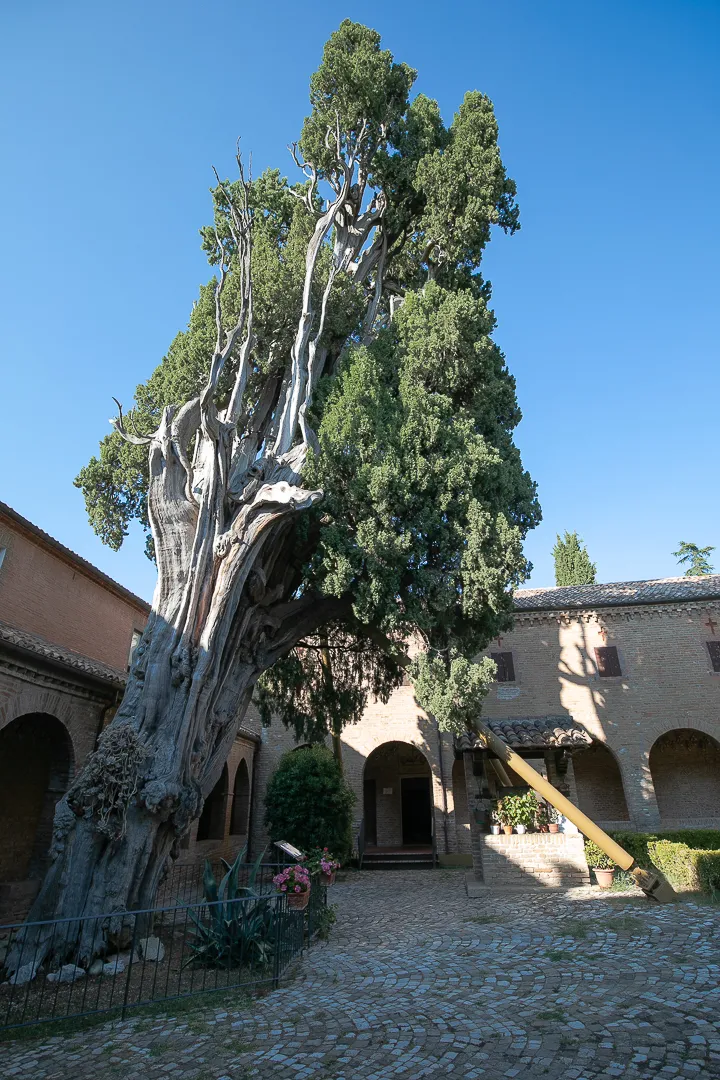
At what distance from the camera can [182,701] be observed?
8.75 meters

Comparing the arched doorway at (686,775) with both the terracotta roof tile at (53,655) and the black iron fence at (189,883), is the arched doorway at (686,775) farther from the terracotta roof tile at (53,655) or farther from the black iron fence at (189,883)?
the terracotta roof tile at (53,655)

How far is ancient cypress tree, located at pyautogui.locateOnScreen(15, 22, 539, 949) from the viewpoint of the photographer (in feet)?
28.3

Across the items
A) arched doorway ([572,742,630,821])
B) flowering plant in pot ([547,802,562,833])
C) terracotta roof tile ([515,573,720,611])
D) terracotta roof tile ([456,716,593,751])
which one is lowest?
flowering plant in pot ([547,802,562,833])

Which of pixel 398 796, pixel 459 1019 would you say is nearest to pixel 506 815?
pixel 459 1019

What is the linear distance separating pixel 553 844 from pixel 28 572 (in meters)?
11.9

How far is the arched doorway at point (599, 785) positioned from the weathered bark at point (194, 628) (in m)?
10.8

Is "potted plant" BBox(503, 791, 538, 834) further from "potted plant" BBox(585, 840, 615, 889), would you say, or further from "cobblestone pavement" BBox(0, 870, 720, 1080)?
"cobblestone pavement" BBox(0, 870, 720, 1080)

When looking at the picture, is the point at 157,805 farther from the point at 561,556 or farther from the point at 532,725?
the point at 561,556

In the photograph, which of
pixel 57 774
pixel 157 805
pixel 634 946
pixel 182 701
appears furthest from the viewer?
pixel 57 774

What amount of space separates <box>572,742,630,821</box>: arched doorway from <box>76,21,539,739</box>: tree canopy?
25.7ft

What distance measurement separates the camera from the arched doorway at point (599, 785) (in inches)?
682

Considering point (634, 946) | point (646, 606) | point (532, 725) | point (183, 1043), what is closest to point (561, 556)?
point (646, 606)

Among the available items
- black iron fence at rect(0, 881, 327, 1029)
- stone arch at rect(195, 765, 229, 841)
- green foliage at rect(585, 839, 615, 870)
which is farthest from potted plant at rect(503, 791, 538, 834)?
stone arch at rect(195, 765, 229, 841)

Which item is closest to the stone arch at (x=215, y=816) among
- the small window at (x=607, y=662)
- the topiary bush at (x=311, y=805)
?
the topiary bush at (x=311, y=805)
